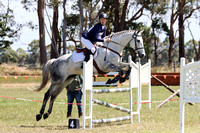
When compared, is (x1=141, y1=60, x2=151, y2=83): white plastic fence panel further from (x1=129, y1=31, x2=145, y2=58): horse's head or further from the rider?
the rider

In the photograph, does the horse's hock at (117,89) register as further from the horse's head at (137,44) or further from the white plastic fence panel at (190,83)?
the white plastic fence panel at (190,83)

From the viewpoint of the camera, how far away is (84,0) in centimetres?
4253

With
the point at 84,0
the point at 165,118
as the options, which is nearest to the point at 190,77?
the point at 165,118

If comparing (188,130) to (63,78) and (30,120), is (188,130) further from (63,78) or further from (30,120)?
(30,120)

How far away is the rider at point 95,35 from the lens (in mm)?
8391

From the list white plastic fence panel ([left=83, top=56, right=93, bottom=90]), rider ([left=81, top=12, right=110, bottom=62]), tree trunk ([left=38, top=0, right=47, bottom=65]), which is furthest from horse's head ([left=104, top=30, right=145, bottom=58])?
tree trunk ([left=38, top=0, right=47, bottom=65])

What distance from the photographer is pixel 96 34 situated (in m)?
8.48

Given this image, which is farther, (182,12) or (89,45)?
(182,12)

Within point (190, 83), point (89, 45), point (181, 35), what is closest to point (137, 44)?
point (89, 45)

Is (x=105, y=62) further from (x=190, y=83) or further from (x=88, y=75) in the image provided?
(x=190, y=83)

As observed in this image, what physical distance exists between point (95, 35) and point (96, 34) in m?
0.03

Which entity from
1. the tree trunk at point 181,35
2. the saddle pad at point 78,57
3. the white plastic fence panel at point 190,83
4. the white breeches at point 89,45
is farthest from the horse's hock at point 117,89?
the tree trunk at point 181,35

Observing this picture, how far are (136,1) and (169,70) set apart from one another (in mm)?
13544

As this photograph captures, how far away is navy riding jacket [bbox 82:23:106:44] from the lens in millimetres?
8391
